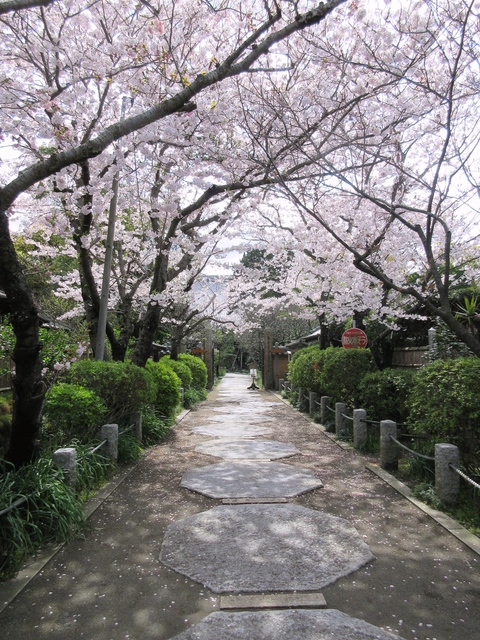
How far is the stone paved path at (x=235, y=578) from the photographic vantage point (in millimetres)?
3027

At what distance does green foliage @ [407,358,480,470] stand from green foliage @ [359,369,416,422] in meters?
2.64

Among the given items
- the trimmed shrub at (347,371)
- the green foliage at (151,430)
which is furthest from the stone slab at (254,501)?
the trimmed shrub at (347,371)

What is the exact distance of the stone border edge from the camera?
4367 millimetres

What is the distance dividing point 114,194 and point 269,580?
7.60 meters

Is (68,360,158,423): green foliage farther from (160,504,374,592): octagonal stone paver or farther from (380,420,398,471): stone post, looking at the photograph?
(380,420,398,471): stone post

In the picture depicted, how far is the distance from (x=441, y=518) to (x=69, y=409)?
474cm

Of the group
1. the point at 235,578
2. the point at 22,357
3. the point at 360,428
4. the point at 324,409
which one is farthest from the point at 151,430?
the point at 235,578

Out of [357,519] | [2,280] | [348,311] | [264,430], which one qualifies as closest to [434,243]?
[348,311]

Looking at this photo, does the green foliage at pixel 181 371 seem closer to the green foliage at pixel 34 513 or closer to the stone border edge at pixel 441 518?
the stone border edge at pixel 441 518

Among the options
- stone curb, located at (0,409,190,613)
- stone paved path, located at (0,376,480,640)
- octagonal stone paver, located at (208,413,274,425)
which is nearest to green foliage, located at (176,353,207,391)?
octagonal stone paver, located at (208,413,274,425)

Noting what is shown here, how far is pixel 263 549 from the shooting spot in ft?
13.9

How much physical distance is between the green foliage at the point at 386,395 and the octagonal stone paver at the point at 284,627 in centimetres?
606

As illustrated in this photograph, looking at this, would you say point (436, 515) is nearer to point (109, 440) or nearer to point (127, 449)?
point (109, 440)

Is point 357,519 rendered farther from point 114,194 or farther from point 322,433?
point 114,194
